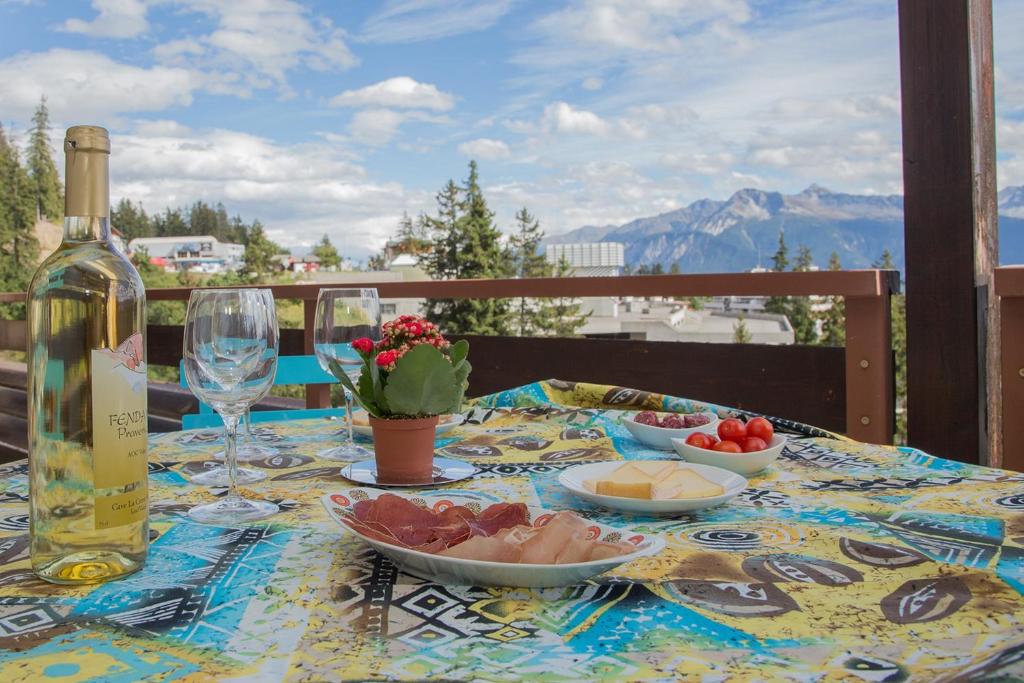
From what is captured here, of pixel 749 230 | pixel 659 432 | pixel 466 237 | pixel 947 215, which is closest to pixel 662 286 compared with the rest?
pixel 947 215

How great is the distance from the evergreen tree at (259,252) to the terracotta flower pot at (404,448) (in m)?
53.5

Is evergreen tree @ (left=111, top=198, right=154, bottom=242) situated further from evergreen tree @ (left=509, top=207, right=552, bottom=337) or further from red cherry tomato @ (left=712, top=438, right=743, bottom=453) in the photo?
red cherry tomato @ (left=712, top=438, right=743, bottom=453)

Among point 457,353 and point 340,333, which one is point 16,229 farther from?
point 457,353

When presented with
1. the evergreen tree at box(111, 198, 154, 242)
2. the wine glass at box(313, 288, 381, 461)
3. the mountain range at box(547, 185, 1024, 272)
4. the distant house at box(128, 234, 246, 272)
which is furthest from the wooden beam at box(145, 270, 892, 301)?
the mountain range at box(547, 185, 1024, 272)

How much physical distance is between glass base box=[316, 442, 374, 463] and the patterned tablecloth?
0.23m

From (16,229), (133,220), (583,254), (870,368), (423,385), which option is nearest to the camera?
(423,385)

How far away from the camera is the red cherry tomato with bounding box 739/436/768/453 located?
0.96 meters

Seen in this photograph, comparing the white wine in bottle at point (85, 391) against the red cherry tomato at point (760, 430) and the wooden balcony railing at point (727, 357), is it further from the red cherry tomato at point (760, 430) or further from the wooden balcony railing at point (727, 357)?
the wooden balcony railing at point (727, 357)

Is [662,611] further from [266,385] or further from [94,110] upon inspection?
[94,110]

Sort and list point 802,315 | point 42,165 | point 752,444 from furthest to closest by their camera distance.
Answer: point 802,315 → point 42,165 → point 752,444

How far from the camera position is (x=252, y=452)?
3.72 feet

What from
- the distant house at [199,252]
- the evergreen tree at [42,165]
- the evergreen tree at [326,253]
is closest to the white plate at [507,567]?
the evergreen tree at [42,165]

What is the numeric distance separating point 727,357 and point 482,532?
6.42 ft

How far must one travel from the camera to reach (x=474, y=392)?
125 inches
